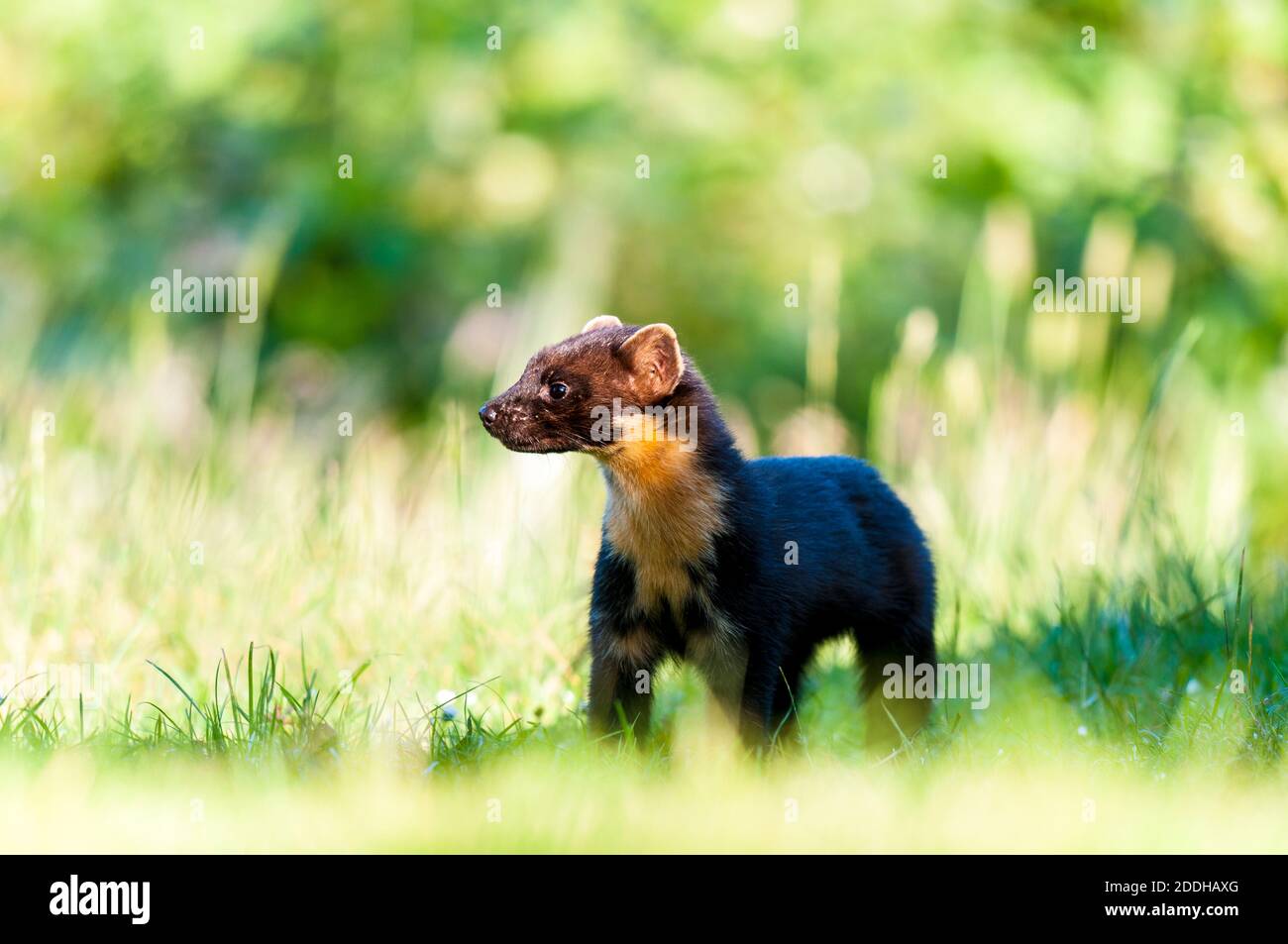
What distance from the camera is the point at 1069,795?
3.58m

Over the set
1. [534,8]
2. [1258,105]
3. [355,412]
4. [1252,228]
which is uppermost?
[534,8]

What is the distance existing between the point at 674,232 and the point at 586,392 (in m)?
6.70

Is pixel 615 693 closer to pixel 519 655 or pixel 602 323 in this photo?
pixel 519 655

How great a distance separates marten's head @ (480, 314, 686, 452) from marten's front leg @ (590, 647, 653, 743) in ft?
1.98

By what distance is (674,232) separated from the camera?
10.7 m

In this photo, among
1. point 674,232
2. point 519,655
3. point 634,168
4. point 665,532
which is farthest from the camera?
point 674,232

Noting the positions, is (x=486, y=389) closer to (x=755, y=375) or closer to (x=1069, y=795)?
(x=755, y=375)

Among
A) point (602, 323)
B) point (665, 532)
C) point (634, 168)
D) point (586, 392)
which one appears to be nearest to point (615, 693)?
point (665, 532)

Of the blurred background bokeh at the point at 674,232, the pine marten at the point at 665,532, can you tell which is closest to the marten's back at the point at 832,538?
the pine marten at the point at 665,532

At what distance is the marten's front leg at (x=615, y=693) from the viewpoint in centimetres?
415

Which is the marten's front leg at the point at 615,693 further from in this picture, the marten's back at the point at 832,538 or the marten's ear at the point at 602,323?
the marten's ear at the point at 602,323

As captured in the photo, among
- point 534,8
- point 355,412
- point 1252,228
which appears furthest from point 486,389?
point 1252,228

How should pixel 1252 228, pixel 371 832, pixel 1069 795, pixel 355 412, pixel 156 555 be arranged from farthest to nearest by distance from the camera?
pixel 355 412
pixel 1252 228
pixel 156 555
pixel 1069 795
pixel 371 832

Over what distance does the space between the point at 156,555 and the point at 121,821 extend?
2459mm
